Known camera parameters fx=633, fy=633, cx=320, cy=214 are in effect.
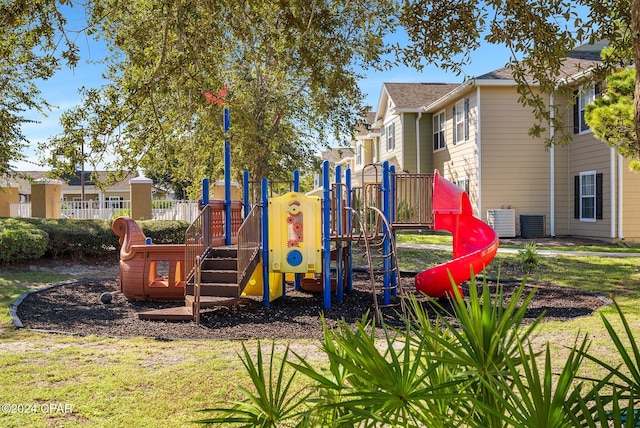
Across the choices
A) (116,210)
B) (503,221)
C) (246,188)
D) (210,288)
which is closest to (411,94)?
(503,221)

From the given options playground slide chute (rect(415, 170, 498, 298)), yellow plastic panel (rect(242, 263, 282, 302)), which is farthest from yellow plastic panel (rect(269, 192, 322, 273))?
playground slide chute (rect(415, 170, 498, 298))

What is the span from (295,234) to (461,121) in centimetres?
1548

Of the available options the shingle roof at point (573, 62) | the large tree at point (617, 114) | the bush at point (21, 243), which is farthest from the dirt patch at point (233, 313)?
the shingle roof at point (573, 62)

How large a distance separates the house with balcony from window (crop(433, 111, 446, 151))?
1424 mm

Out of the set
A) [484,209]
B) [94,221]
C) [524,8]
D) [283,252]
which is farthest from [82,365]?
[484,209]

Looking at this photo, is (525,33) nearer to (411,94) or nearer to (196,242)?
(196,242)

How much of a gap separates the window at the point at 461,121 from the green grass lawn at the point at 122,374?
47.9ft

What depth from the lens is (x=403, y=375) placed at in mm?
2504

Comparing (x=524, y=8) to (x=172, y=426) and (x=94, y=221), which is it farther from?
(x=94, y=221)

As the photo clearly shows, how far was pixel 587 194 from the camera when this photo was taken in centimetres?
2095

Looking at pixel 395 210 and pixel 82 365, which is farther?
pixel 395 210

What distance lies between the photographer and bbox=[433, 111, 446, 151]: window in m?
26.6

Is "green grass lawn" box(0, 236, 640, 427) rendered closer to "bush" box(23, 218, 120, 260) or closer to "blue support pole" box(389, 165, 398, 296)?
"blue support pole" box(389, 165, 398, 296)

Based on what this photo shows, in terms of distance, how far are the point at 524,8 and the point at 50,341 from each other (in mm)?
6470
